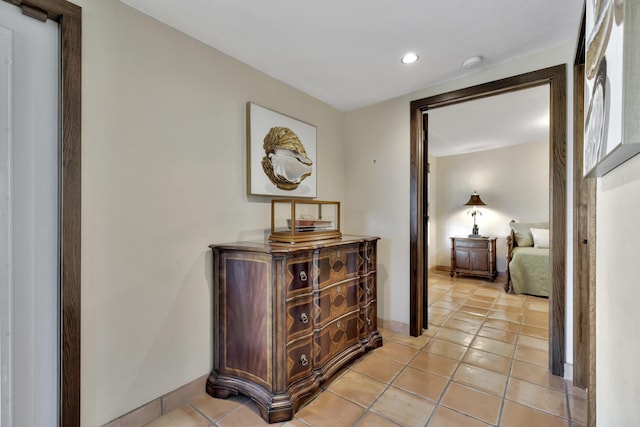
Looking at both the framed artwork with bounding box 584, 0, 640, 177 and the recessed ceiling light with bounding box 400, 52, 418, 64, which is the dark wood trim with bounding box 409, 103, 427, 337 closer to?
the recessed ceiling light with bounding box 400, 52, 418, 64

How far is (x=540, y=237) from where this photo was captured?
4.39m

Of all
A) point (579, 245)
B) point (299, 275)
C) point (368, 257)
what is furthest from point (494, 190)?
point (299, 275)

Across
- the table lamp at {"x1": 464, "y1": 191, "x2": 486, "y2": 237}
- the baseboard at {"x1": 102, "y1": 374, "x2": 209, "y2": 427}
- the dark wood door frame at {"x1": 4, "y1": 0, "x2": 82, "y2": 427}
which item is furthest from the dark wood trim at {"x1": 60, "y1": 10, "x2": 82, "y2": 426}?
the table lamp at {"x1": 464, "y1": 191, "x2": 486, "y2": 237}

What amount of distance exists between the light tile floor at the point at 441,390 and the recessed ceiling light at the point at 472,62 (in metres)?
2.23

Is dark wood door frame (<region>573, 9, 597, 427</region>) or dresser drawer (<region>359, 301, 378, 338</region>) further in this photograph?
dresser drawer (<region>359, 301, 378, 338</region>)

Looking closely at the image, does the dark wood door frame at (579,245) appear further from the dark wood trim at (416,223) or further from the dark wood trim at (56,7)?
the dark wood trim at (56,7)

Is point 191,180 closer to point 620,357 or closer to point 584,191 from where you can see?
point 620,357

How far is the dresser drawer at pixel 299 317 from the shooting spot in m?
1.70

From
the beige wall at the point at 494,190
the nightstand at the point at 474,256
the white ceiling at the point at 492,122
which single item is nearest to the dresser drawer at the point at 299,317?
the white ceiling at the point at 492,122

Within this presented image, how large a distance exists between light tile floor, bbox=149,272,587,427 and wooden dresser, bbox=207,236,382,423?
0.11 metres

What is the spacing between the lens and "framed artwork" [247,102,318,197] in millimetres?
2143

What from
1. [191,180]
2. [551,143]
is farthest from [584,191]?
[191,180]

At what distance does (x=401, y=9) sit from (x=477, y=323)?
2.87 metres

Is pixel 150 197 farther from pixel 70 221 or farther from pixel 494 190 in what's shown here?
pixel 494 190
